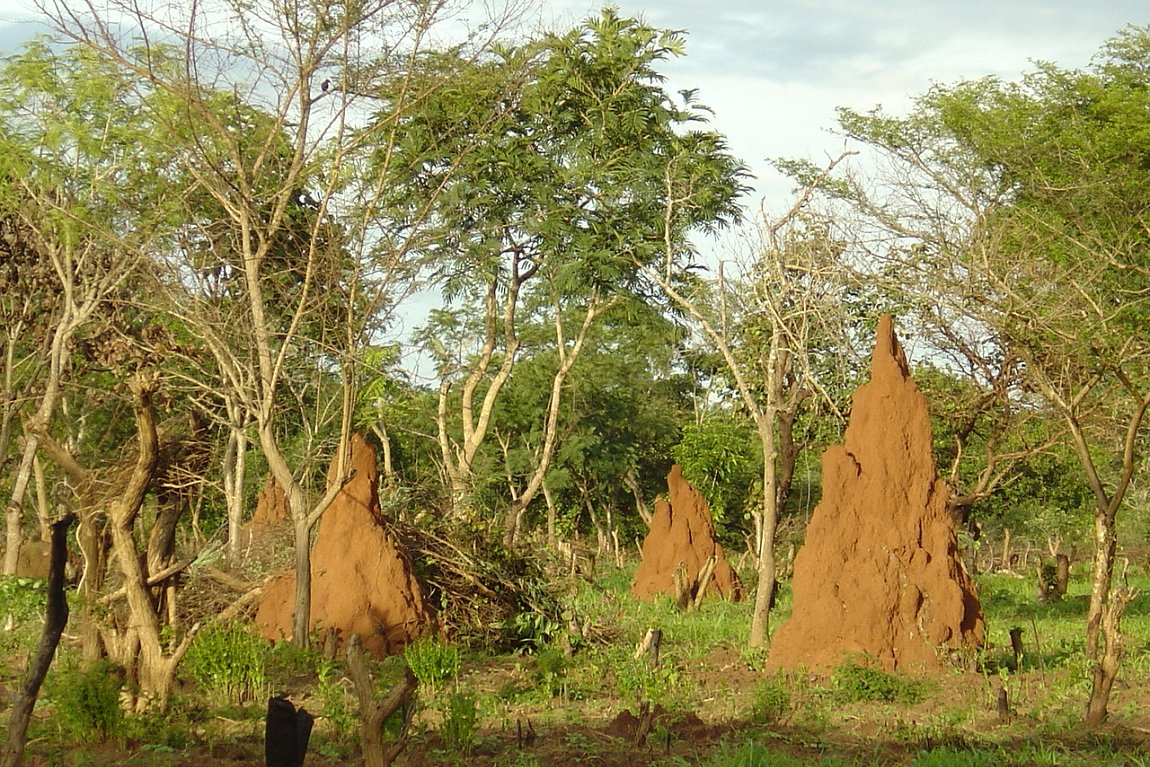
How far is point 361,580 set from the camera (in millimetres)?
13023

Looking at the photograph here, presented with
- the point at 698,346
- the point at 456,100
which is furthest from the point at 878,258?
the point at 456,100

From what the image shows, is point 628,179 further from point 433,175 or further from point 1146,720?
point 1146,720

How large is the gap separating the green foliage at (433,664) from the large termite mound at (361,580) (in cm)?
192

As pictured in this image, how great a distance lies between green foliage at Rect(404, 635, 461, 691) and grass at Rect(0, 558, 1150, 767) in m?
0.02

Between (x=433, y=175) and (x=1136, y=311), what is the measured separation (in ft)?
33.8

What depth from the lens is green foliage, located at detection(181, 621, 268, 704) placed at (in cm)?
1002

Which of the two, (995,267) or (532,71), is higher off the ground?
(532,71)

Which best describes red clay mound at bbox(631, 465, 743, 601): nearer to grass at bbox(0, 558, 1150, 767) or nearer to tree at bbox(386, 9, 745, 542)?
tree at bbox(386, 9, 745, 542)

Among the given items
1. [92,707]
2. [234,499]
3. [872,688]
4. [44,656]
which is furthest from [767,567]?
[44,656]

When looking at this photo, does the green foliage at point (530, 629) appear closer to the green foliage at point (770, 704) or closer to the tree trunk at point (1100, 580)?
the green foliage at point (770, 704)

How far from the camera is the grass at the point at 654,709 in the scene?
8188 mm

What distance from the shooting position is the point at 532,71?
55.0 feet

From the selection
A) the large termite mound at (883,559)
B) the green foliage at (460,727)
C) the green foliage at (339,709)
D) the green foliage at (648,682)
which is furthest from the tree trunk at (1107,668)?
the green foliage at (339,709)

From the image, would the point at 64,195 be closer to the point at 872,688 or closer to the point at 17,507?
the point at 17,507
